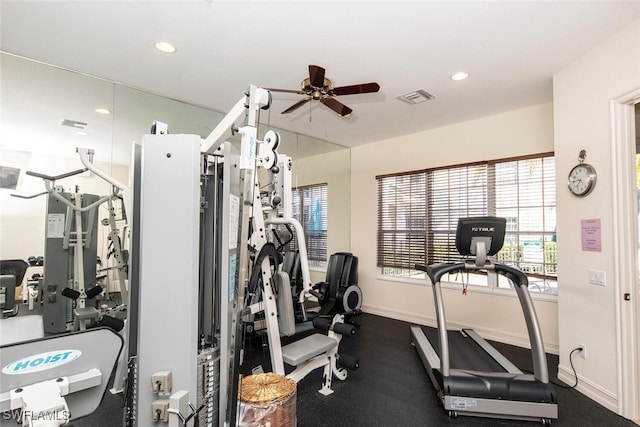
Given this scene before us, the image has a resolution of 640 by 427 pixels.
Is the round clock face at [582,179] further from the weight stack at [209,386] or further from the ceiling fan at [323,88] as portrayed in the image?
the weight stack at [209,386]

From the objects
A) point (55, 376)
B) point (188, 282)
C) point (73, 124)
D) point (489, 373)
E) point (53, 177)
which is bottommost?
point (489, 373)

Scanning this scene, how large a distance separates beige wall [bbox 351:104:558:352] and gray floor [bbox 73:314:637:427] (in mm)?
506

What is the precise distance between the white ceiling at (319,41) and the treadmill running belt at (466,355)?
2619 millimetres

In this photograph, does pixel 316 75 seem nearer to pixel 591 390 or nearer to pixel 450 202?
pixel 450 202

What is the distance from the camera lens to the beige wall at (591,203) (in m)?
2.31

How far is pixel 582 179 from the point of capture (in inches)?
102

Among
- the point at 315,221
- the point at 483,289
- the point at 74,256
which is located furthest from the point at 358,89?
the point at 74,256

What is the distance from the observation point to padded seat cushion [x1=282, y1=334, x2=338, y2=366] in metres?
2.20

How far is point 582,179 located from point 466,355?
1.86 m

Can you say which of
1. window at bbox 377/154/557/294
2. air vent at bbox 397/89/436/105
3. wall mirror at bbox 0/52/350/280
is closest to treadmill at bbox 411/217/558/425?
window at bbox 377/154/557/294

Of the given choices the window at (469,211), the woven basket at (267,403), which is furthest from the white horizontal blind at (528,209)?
the woven basket at (267,403)

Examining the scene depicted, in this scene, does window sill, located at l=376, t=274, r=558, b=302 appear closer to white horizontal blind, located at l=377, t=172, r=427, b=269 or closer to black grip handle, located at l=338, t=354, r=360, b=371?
white horizontal blind, located at l=377, t=172, r=427, b=269

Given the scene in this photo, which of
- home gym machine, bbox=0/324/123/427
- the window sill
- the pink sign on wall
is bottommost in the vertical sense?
the window sill

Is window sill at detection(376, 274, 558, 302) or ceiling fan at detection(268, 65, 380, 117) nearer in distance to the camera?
ceiling fan at detection(268, 65, 380, 117)
